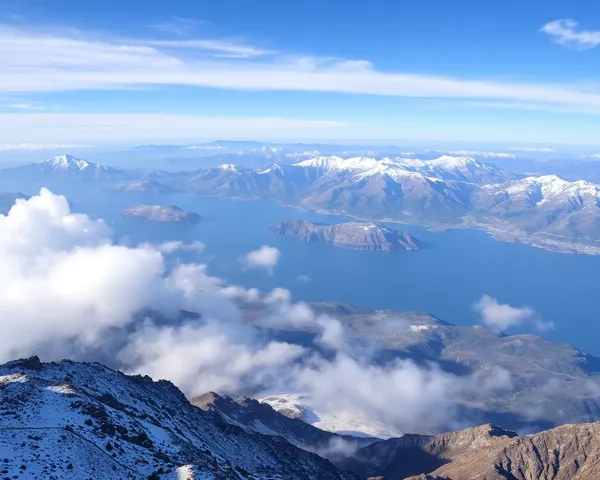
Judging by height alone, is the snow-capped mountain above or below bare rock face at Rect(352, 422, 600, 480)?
above

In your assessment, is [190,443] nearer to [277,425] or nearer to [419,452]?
[277,425]

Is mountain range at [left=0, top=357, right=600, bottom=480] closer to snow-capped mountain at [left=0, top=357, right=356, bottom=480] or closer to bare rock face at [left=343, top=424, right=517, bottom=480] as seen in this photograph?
snow-capped mountain at [left=0, top=357, right=356, bottom=480]

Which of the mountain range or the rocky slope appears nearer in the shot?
the mountain range

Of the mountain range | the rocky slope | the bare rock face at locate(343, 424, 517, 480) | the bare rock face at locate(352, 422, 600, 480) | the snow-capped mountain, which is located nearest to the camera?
the snow-capped mountain

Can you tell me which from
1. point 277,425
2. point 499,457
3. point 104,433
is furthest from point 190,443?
point 277,425

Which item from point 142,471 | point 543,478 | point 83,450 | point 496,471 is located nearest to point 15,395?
point 83,450

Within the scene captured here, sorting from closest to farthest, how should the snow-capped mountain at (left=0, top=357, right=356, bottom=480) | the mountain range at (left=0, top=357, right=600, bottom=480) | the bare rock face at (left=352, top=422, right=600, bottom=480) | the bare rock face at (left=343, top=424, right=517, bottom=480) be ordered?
the snow-capped mountain at (left=0, top=357, right=356, bottom=480) → the mountain range at (left=0, top=357, right=600, bottom=480) → the bare rock face at (left=352, top=422, right=600, bottom=480) → the bare rock face at (left=343, top=424, right=517, bottom=480)

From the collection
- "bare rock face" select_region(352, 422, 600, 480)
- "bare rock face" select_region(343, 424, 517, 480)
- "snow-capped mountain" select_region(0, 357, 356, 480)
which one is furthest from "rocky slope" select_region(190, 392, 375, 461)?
"snow-capped mountain" select_region(0, 357, 356, 480)

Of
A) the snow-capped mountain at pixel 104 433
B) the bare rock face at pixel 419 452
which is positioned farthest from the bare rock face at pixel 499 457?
the snow-capped mountain at pixel 104 433

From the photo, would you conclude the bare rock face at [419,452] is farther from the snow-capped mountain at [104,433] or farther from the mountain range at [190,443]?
the snow-capped mountain at [104,433]
